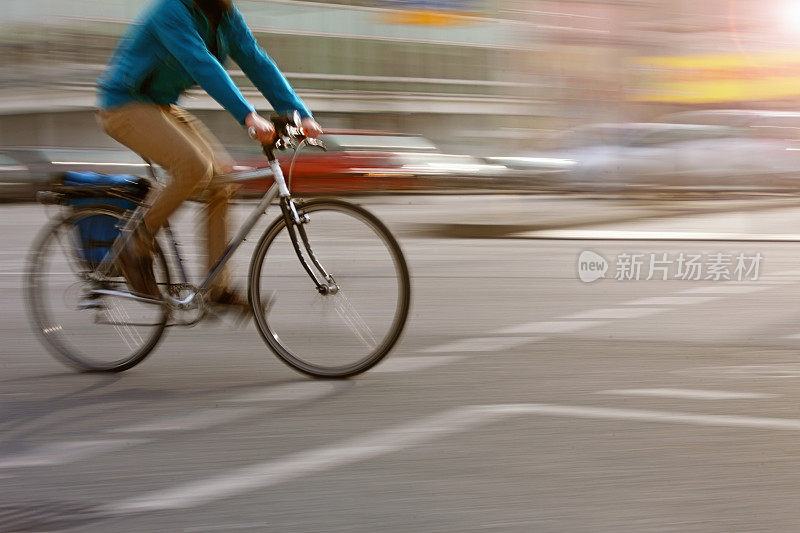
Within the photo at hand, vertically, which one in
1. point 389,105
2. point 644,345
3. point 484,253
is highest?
point 644,345

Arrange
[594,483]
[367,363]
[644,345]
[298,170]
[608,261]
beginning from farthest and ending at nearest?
[298,170] < [608,261] < [644,345] < [367,363] < [594,483]

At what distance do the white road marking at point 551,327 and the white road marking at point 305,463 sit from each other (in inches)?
64.6

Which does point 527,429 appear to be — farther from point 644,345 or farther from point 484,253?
Answer: point 484,253

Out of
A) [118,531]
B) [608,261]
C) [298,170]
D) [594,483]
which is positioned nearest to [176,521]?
[118,531]

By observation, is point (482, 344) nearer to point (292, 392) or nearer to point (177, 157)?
point (292, 392)

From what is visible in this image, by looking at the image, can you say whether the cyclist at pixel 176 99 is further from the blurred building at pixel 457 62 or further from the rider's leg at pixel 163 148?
the blurred building at pixel 457 62

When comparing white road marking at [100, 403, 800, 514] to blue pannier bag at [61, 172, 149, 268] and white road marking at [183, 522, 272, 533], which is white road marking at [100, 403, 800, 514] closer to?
white road marking at [183, 522, 272, 533]

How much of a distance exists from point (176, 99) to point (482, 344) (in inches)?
77.8

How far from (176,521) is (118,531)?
160 millimetres

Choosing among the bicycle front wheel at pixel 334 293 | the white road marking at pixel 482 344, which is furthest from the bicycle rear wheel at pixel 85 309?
the white road marking at pixel 482 344

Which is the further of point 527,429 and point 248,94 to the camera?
point 248,94

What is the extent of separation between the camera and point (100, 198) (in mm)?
4426

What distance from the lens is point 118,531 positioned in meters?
2.73

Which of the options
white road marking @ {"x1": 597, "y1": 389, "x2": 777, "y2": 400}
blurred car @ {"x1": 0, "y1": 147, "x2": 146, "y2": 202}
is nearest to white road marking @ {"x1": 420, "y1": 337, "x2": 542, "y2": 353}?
white road marking @ {"x1": 597, "y1": 389, "x2": 777, "y2": 400}
